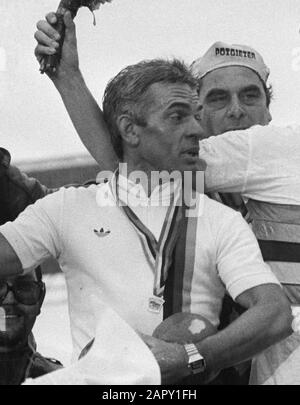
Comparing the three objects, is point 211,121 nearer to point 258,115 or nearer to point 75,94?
point 258,115

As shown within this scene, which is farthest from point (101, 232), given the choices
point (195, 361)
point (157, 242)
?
point (195, 361)

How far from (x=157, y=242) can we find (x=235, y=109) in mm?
656

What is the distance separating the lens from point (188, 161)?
86.5 inches

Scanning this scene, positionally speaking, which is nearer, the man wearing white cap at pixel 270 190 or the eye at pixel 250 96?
the man wearing white cap at pixel 270 190

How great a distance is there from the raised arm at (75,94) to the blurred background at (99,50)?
83 millimetres

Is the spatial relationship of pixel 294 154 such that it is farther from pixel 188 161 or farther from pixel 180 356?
pixel 180 356

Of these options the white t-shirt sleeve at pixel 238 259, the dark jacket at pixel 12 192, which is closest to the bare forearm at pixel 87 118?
the dark jacket at pixel 12 192

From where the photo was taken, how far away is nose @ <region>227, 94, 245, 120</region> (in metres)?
2.59

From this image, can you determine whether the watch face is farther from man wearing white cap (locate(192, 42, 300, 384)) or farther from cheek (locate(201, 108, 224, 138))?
cheek (locate(201, 108, 224, 138))

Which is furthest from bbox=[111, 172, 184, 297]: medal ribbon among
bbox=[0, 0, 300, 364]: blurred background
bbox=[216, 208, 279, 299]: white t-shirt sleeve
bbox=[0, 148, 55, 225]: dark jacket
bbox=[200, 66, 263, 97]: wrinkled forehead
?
bbox=[200, 66, 263, 97]: wrinkled forehead

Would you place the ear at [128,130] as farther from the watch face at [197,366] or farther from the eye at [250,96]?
the watch face at [197,366]

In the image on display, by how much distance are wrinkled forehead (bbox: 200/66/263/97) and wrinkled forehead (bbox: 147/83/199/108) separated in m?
0.45

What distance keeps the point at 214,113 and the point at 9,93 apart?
0.56 meters

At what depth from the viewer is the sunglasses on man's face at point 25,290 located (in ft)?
7.57
